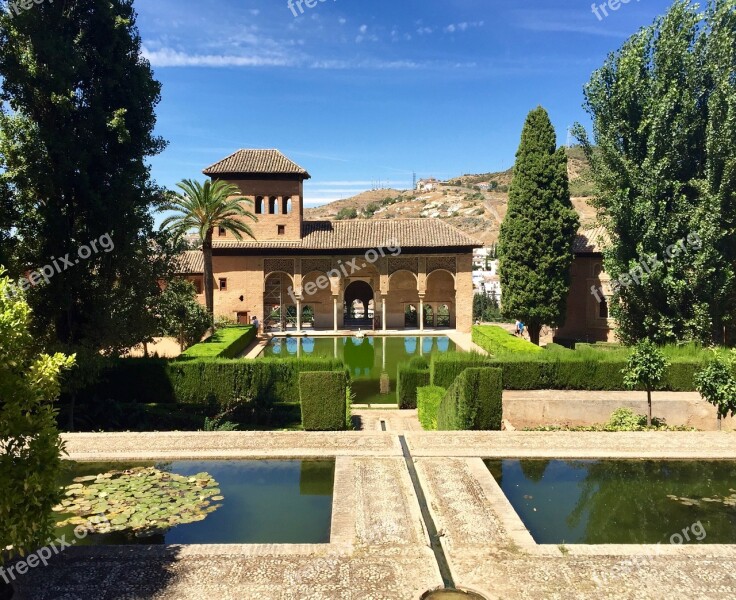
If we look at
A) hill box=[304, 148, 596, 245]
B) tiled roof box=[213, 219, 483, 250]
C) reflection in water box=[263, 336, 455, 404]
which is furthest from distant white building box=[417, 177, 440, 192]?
reflection in water box=[263, 336, 455, 404]

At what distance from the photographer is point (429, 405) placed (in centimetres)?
1236

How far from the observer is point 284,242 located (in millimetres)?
29922

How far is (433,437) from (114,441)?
19.0ft

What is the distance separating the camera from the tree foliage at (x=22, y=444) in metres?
4.60

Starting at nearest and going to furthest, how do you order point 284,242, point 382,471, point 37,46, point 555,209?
point 382,471 < point 37,46 < point 555,209 < point 284,242

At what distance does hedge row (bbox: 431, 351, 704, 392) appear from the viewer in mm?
13562

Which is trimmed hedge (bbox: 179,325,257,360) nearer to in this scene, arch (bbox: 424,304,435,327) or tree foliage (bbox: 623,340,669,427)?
tree foliage (bbox: 623,340,669,427)

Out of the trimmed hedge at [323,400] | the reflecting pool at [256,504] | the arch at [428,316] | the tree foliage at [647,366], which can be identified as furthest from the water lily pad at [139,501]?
the arch at [428,316]

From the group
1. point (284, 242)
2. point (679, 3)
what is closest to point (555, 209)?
point (679, 3)

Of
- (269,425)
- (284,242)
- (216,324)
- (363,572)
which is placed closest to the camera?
(363,572)

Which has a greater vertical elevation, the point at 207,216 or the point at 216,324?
the point at 207,216

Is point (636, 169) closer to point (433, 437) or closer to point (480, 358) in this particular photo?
point (480, 358)

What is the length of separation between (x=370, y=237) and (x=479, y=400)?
20848 millimetres

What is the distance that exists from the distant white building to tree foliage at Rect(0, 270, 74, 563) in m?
102
